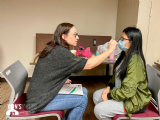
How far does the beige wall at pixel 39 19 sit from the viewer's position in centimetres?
248

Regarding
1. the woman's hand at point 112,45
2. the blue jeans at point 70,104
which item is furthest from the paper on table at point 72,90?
the woman's hand at point 112,45

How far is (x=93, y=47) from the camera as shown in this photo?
8.75 feet

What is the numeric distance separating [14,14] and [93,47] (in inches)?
65.5

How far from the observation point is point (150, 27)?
190 centimetres

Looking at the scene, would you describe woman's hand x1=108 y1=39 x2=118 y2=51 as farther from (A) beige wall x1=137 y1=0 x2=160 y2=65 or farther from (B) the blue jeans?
(A) beige wall x1=137 y1=0 x2=160 y2=65

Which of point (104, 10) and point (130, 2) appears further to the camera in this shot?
point (104, 10)

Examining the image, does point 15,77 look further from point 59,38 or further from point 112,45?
point 112,45

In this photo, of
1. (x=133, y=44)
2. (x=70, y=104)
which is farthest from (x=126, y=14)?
(x=70, y=104)

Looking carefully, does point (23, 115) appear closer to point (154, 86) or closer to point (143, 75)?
point (143, 75)

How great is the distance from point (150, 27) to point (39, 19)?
6.48 feet

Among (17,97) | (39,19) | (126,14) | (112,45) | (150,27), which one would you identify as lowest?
(17,97)

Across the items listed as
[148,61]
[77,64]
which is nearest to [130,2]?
[148,61]

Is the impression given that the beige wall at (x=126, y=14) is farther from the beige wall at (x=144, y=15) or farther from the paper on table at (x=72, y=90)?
the paper on table at (x=72, y=90)

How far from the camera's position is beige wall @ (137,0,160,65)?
1.84m
